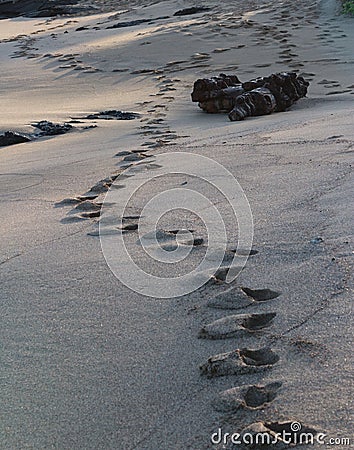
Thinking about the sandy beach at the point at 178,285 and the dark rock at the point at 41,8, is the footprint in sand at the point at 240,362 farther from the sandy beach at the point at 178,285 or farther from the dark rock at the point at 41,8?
the dark rock at the point at 41,8

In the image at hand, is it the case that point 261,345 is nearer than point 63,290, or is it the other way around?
point 261,345

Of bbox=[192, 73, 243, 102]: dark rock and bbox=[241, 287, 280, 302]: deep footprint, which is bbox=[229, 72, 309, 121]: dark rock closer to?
bbox=[192, 73, 243, 102]: dark rock

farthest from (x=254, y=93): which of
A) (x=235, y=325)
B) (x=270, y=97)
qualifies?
(x=235, y=325)

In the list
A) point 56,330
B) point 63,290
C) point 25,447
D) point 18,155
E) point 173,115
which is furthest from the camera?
point 173,115

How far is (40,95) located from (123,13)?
Answer: 6.72 metres

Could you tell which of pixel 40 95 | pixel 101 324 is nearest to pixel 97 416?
pixel 101 324

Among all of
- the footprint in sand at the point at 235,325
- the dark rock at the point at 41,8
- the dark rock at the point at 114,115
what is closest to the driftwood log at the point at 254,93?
the dark rock at the point at 114,115

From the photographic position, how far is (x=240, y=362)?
57.6 inches

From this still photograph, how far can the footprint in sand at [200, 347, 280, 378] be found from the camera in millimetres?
1437

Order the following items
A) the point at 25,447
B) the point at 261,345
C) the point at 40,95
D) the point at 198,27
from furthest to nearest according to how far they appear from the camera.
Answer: the point at 198,27
the point at 40,95
the point at 261,345
the point at 25,447

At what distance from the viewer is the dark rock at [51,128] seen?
490cm

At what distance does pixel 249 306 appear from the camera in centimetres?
173

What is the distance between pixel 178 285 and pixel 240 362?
0.47 metres

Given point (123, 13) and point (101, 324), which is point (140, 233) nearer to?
point (101, 324)
